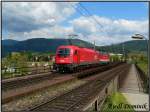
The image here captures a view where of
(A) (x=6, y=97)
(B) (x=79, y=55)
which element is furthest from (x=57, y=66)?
(A) (x=6, y=97)

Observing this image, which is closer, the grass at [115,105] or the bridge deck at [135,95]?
the grass at [115,105]

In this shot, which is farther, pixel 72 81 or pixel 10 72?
pixel 10 72

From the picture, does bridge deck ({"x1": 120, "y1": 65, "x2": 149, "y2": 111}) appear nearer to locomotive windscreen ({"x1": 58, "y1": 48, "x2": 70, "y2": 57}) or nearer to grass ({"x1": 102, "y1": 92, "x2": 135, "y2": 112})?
grass ({"x1": 102, "y1": 92, "x2": 135, "y2": 112})

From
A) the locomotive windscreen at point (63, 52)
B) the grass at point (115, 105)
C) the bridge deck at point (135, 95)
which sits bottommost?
the bridge deck at point (135, 95)

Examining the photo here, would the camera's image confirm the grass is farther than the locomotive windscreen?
No

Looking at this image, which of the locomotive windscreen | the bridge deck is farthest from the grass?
the locomotive windscreen

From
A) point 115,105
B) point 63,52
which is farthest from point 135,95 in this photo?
point 63,52

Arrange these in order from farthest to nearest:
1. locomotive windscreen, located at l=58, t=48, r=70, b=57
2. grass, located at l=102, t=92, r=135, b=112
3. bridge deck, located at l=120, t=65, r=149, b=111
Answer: locomotive windscreen, located at l=58, t=48, r=70, b=57 < bridge deck, located at l=120, t=65, r=149, b=111 < grass, located at l=102, t=92, r=135, b=112

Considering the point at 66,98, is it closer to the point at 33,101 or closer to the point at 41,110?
the point at 33,101

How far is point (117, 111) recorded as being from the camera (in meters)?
12.0

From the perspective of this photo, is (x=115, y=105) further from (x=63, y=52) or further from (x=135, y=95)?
(x=63, y=52)

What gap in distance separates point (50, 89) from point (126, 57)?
4886 inches

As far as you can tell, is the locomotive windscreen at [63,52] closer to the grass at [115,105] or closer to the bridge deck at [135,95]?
the bridge deck at [135,95]

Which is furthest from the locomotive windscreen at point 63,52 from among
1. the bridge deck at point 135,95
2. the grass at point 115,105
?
the grass at point 115,105
